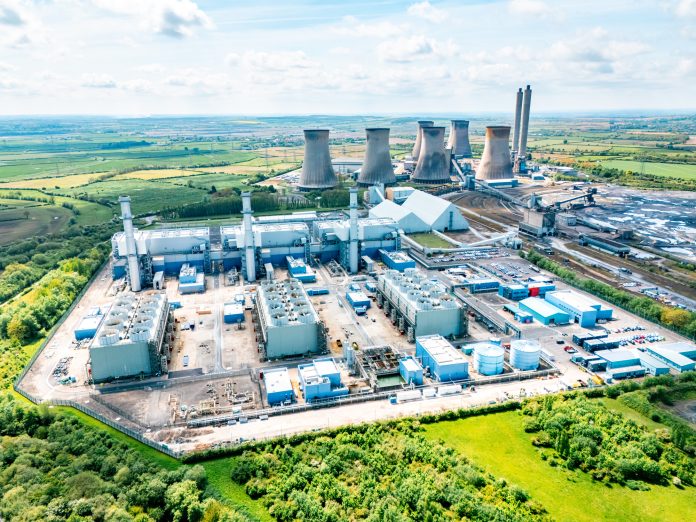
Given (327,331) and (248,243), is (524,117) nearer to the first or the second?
(248,243)

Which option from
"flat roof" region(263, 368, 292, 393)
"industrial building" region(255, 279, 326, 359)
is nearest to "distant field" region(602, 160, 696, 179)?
"industrial building" region(255, 279, 326, 359)

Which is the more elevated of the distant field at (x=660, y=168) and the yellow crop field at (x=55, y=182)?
the distant field at (x=660, y=168)

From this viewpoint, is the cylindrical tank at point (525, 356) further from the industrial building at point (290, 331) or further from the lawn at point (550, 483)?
the industrial building at point (290, 331)

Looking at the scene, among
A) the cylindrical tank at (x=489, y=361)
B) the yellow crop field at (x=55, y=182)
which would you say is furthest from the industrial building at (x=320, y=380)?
the yellow crop field at (x=55, y=182)

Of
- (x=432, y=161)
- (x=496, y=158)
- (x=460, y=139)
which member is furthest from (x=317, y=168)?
(x=460, y=139)

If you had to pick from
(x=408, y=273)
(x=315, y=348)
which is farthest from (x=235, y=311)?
(x=408, y=273)

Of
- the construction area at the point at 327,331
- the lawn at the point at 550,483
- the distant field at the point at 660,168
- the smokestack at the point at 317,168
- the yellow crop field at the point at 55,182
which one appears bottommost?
the lawn at the point at 550,483

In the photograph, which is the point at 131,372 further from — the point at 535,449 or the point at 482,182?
the point at 482,182
